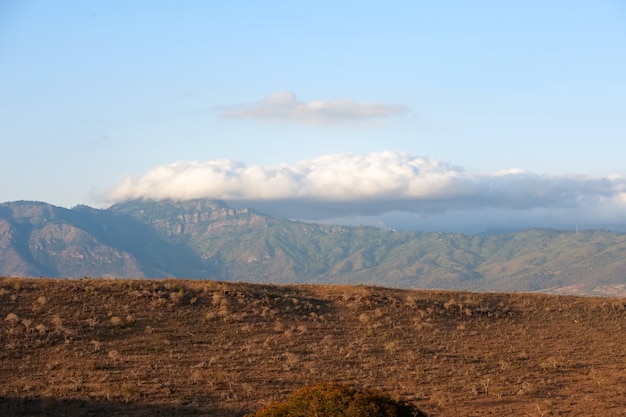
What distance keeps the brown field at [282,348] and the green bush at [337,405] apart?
315 inches

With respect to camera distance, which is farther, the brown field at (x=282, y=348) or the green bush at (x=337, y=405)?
the brown field at (x=282, y=348)

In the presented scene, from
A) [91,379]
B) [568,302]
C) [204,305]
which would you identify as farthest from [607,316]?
[91,379]

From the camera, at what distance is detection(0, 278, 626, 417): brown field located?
35.4m

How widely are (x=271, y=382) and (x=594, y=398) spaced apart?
1541 centimetres

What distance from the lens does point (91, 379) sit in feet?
120

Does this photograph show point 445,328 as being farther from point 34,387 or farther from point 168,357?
point 34,387

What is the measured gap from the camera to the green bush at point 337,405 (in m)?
25.3

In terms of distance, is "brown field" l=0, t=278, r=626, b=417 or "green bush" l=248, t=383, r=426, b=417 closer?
"green bush" l=248, t=383, r=426, b=417

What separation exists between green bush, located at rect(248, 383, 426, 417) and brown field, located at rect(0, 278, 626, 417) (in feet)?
26.2

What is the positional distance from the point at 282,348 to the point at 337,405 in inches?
739

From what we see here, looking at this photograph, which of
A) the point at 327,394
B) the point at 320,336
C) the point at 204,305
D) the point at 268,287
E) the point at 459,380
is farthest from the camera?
the point at 268,287

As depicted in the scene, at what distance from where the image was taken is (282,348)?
44.0 metres

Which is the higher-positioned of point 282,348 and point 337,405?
point 337,405

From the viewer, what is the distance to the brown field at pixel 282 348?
35438 millimetres
